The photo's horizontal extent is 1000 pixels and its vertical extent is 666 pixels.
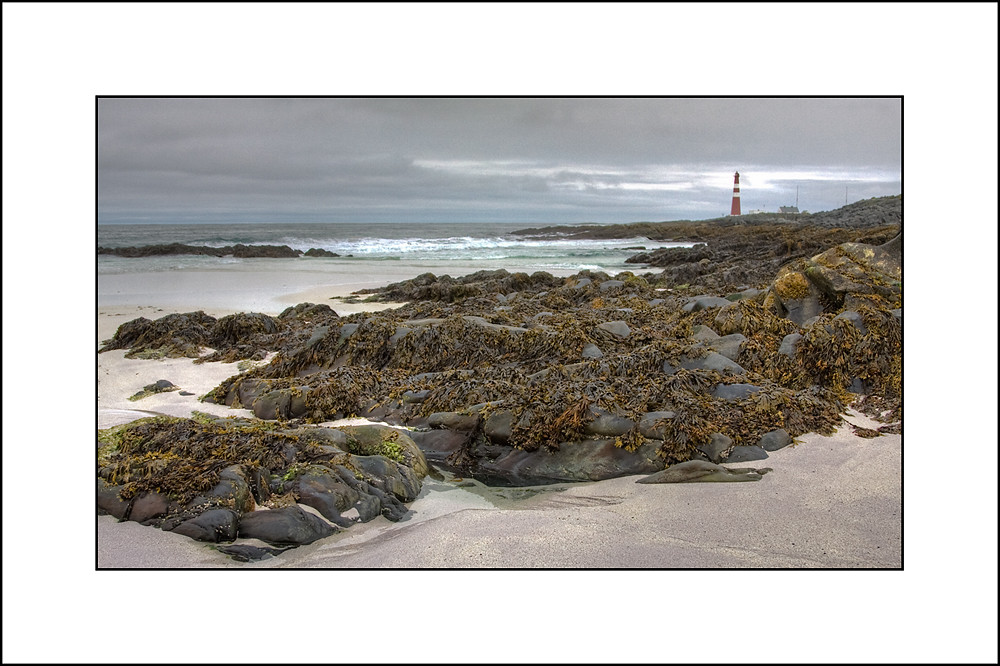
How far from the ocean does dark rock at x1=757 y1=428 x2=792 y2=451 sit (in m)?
2.19

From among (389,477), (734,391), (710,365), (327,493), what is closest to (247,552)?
Answer: (327,493)

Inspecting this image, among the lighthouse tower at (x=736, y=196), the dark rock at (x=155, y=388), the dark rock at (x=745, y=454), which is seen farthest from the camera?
the lighthouse tower at (x=736, y=196)

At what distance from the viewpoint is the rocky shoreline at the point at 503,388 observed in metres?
2.45

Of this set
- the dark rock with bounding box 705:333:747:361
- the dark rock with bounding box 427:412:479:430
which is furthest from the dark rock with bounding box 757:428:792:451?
the dark rock with bounding box 427:412:479:430

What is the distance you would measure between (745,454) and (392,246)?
2800 mm

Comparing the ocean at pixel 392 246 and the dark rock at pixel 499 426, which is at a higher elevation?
the ocean at pixel 392 246

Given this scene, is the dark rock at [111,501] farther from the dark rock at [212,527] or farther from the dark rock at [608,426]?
the dark rock at [608,426]

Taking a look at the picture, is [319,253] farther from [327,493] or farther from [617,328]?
[327,493]

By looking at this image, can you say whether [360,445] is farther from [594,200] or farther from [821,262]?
[821,262]

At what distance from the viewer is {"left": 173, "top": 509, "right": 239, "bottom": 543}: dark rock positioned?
7.27 ft

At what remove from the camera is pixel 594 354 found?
4230 mm

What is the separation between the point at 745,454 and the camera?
2.99m

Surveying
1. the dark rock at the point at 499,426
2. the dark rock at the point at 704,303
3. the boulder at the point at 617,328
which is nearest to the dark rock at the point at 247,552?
the dark rock at the point at 499,426
